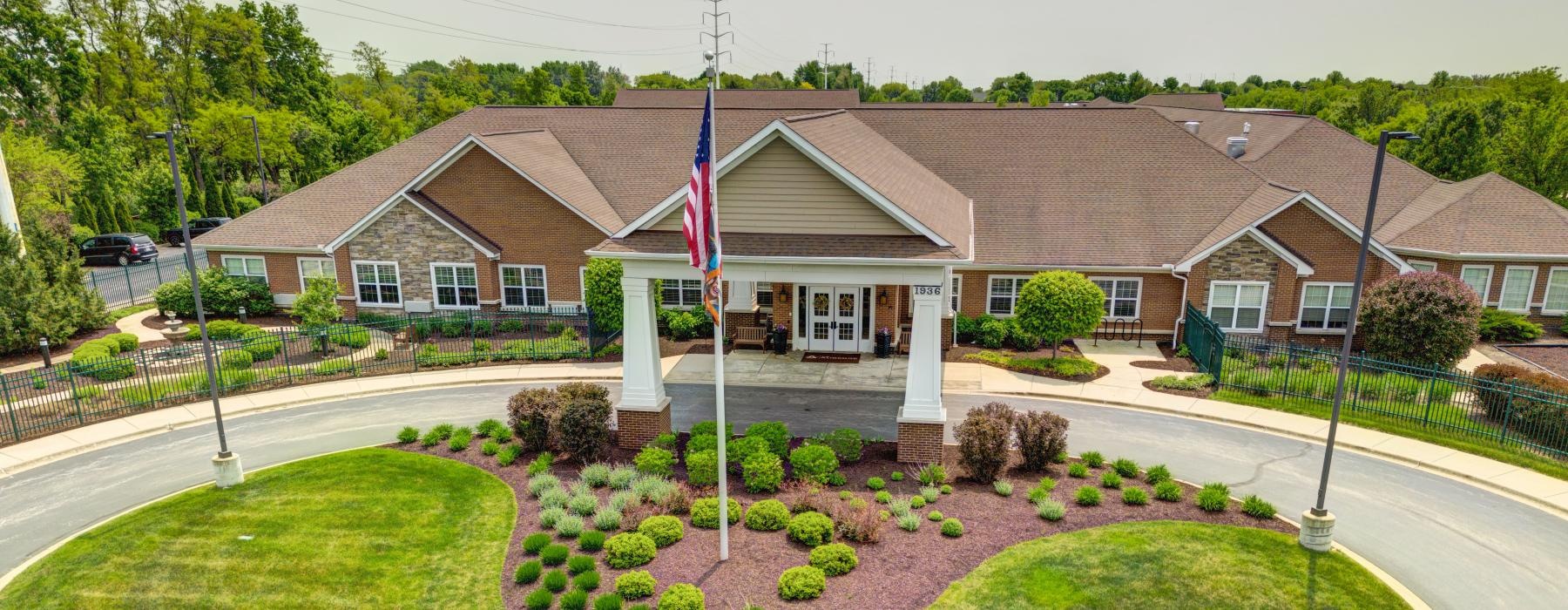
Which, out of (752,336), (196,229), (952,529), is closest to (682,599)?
(952,529)

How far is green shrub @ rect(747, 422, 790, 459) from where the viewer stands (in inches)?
639

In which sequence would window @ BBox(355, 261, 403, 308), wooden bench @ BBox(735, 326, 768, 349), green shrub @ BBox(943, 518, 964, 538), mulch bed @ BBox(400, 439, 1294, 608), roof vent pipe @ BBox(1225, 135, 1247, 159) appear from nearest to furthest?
mulch bed @ BBox(400, 439, 1294, 608), green shrub @ BBox(943, 518, 964, 538), wooden bench @ BBox(735, 326, 768, 349), window @ BBox(355, 261, 403, 308), roof vent pipe @ BBox(1225, 135, 1247, 159)

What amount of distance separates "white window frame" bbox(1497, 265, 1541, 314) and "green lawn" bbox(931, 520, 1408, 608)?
74.7 ft

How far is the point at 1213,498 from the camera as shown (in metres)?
14.3

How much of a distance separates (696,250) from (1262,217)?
72.8ft

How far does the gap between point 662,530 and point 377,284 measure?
22429 mm

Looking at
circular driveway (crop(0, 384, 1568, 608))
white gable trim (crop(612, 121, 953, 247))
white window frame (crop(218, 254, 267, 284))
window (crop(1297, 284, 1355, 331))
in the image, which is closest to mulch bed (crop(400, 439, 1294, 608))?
circular driveway (crop(0, 384, 1568, 608))

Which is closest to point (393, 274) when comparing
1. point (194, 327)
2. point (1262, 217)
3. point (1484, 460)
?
point (194, 327)

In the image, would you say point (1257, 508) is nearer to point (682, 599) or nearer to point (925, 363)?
point (925, 363)

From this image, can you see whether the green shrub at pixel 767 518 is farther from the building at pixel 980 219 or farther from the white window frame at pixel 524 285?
the white window frame at pixel 524 285

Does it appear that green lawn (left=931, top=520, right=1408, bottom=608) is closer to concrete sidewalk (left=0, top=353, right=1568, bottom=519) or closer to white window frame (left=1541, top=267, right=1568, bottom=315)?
concrete sidewalk (left=0, top=353, right=1568, bottom=519)

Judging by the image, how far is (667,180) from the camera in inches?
1282

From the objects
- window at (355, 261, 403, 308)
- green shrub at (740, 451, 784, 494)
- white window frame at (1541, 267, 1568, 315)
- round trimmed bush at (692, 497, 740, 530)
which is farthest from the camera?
window at (355, 261, 403, 308)

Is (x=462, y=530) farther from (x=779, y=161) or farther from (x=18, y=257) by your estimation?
(x=18, y=257)
